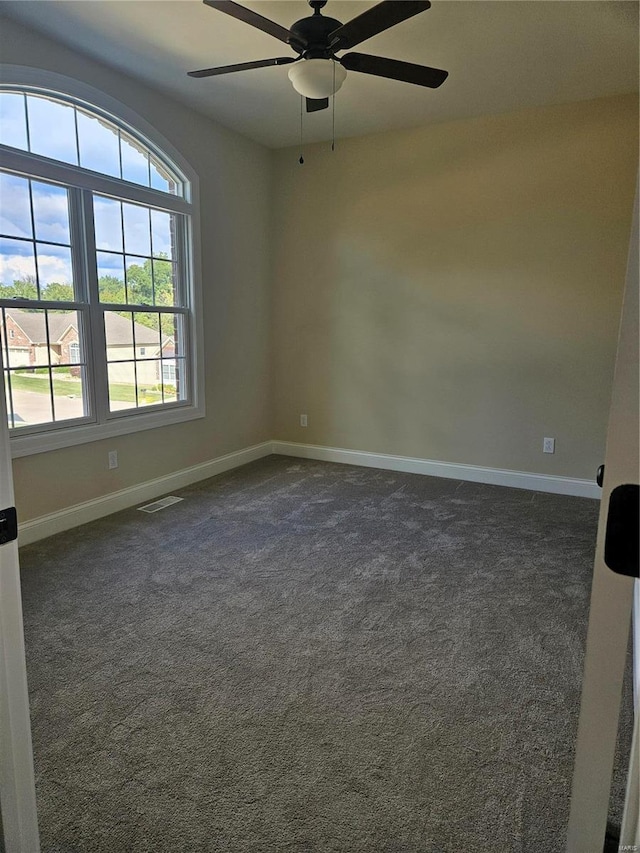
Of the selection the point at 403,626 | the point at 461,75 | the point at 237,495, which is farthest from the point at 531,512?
the point at 461,75

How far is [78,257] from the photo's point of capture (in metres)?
3.42

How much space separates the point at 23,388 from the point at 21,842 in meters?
2.73

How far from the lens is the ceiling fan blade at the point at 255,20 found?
2170 millimetres

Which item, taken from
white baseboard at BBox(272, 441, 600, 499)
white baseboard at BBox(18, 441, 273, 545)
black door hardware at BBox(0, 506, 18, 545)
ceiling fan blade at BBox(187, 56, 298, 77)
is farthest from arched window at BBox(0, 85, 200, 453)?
black door hardware at BBox(0, 506, 18, 545)

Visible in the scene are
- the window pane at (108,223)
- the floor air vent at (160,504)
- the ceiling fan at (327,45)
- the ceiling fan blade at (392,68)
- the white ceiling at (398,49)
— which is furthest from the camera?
the floor air vent at (160,504)

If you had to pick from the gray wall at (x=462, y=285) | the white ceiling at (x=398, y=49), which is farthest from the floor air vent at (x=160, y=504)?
the white ceiling at (x=398, y=49)

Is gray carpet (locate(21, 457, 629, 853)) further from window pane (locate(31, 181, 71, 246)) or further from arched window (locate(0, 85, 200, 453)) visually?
window pane (locate(31, 181, 71, 246))

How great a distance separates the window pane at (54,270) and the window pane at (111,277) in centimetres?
22

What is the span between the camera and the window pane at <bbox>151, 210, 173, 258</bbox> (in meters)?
4.02

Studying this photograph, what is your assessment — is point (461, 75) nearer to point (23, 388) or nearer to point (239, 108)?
point (239, 108)

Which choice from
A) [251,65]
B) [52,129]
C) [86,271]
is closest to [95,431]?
[86,271]

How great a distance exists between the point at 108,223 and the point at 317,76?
1.83m

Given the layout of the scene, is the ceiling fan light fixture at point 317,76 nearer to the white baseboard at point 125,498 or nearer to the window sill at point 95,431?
the window sill at point 95,431

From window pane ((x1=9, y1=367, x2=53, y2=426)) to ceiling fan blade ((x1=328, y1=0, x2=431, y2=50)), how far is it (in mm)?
2433
